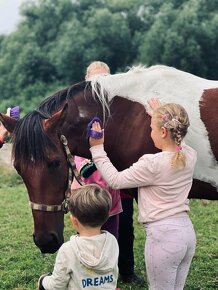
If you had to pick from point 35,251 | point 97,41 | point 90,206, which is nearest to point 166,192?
→ point 90,206

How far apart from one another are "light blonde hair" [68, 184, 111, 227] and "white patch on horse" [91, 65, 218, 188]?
3.26 feet

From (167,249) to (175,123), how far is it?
24.8 inches

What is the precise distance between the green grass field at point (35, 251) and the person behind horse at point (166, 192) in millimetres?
1491

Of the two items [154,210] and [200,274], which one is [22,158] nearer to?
[154,210]

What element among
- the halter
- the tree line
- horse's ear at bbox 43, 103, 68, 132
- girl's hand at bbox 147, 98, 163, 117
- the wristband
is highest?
girl's hand at bbox 147, 98, 163, 117

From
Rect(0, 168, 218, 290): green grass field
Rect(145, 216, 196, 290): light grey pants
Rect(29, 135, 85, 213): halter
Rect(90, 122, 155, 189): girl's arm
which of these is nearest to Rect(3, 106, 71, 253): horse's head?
Rect(29, 135, 85, 213): halter

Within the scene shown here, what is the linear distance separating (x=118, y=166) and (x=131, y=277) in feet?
4.34

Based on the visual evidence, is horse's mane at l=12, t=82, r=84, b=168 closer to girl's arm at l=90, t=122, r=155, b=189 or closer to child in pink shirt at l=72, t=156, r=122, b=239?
girl's arm at l=90, t=122, r=155, b=189

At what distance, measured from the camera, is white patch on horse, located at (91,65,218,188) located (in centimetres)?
295

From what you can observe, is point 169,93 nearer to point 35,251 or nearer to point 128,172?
point 128,172

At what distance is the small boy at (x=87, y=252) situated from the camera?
2.02m

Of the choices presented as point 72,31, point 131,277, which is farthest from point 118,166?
point 72,31

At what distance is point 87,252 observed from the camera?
6.64ft

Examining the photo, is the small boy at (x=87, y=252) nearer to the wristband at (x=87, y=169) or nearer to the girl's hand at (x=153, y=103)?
the girl's hand at (x=153, y=103)
